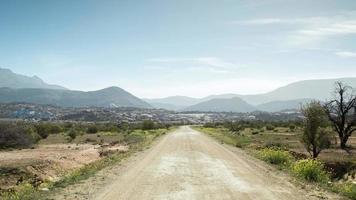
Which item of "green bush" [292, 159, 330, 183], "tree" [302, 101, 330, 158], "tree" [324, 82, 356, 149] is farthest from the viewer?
"tree" [324, 82, 356, 149]

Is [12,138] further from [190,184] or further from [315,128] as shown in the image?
[190,184]

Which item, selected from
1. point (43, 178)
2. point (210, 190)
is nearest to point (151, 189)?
point (210, 190)

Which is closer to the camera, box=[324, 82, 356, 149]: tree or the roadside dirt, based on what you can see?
the roadside dirt

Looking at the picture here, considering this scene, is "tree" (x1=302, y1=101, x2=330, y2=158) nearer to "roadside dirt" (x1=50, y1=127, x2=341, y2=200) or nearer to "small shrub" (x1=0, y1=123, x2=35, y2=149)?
"roadside dirt" (x1=50, y1=127, x2=341, y2=200)

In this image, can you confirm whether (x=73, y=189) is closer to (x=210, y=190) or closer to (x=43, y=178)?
(x=210, y=190)

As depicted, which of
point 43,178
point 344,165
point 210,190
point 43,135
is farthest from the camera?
point 43,135

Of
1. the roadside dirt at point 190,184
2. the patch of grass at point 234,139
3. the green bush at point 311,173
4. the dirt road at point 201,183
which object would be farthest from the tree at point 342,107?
the green bush at point 311,173

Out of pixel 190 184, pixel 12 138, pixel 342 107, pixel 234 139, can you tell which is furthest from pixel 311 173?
pixel 342 107

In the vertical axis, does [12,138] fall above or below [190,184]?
below

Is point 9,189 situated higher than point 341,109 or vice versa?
point 341,109

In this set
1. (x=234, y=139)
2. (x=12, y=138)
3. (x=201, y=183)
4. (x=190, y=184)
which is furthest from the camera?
(x=234, y=139)

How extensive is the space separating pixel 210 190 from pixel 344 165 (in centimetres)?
2468

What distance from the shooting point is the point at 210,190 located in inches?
679

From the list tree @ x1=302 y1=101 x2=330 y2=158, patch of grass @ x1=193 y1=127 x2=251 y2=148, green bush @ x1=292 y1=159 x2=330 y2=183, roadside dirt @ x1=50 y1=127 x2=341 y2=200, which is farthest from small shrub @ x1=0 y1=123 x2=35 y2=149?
green bush @ x1=292 y1=159 x2=330 y2=183
